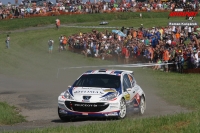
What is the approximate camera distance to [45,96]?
73.9 feet

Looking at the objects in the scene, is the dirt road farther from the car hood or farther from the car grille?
the car hood

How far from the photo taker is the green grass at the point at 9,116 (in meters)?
15.9

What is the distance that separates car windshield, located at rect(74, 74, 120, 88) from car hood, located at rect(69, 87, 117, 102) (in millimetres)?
370

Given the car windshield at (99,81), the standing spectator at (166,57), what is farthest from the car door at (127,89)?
the standing spectator at (166,57)

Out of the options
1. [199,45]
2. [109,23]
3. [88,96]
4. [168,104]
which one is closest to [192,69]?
[199,45]

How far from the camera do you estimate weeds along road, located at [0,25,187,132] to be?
15975 millimetres

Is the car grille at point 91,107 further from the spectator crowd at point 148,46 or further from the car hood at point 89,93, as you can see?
the spectator crowd at point 148,46

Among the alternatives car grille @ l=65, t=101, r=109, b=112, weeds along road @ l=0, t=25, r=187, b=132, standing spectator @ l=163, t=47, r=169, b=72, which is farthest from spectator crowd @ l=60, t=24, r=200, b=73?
car grille @ l=65, t=101, r=109, b=112

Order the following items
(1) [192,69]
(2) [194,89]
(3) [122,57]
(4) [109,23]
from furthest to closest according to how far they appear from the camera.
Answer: (4) [109,23] → (3) [122,57] → (1) [192,69] → (2) [194,89]

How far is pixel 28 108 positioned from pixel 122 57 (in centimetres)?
1748

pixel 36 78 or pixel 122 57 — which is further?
pixel 122 57

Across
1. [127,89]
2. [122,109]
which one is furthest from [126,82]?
[122,109]

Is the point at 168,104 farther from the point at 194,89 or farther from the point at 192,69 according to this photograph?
the point at 192,69

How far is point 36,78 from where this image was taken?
30969mm
